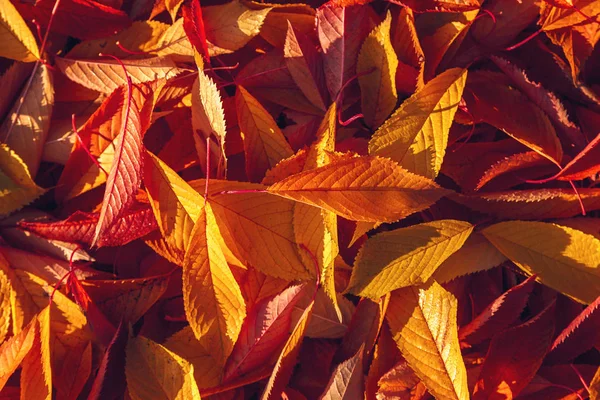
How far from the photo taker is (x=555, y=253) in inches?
29.0

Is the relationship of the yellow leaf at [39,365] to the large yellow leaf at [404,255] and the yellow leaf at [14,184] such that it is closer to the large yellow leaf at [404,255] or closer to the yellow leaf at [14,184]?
the yellow leaf at [14,184]

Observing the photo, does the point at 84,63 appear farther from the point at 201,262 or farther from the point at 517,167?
the point at 517,167

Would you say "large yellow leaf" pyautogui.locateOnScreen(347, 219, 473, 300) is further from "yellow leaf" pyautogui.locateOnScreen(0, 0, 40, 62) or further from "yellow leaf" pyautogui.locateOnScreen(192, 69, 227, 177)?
"yellow leaf" pyautogui.locateOnScreen(0, 0, 40, 62)

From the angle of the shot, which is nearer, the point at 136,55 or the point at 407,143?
the point at 407,143

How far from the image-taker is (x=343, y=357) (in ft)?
2.61

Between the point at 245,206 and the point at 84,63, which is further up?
the point at 84,63

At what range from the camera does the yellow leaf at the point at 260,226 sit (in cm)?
74

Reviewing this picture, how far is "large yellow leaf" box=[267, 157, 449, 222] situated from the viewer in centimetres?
68

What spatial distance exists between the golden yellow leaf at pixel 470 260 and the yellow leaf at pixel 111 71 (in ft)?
1.43

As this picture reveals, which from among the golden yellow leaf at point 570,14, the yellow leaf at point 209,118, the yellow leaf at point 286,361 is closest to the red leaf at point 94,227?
the yellow leaf at point 209,118

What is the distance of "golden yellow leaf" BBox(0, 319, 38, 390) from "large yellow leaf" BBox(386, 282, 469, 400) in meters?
0.47

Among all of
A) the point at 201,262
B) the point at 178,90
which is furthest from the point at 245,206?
the point at 178,90

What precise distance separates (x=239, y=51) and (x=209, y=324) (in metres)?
0.40

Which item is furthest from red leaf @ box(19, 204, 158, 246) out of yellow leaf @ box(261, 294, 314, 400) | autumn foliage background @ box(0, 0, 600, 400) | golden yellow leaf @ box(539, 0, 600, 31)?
golden yellow leaf @ box(539, 0, 600, 31)
